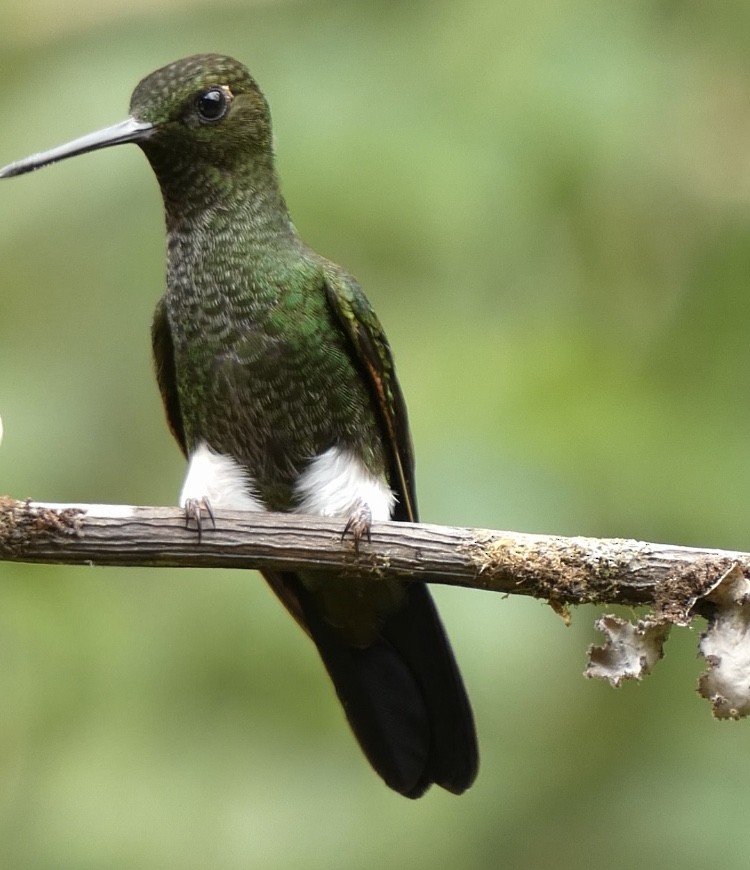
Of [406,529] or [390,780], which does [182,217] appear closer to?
[406,529]

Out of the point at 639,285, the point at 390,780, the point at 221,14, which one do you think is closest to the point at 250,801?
the point at 390,780

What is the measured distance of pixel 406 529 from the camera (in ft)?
10.1

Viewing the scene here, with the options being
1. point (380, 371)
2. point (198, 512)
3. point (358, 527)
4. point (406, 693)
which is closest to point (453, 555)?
point (358, 527)

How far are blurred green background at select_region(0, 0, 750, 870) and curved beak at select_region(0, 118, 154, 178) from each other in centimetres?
72

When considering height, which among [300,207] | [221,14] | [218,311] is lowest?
[218,311]

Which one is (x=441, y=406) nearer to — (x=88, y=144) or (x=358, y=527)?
(x=358, y=527)

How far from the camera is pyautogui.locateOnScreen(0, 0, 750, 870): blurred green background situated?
12.7 ft

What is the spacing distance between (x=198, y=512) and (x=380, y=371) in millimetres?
989

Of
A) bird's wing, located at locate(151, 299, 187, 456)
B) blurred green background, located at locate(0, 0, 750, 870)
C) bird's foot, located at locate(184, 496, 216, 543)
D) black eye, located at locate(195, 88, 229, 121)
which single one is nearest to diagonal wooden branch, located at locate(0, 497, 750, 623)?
bird's foot, located at locate(184, 496, 216, 543)

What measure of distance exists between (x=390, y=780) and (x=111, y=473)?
1323mm

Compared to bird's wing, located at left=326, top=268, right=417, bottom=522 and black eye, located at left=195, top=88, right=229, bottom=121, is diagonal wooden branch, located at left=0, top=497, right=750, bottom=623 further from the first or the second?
black eye, located at left=195, top=88, right=229, bottom=121

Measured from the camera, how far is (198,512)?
9.75 feet

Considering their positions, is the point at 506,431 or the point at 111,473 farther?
the point at 111,473

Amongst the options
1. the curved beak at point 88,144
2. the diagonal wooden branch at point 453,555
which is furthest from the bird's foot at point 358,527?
the curved beak at point 88,144
